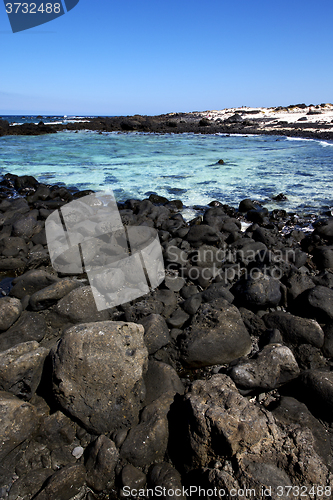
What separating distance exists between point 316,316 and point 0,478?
3.70m

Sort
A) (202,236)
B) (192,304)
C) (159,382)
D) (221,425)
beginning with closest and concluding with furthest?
(221,425), (159,382), (192,304), (202,236)

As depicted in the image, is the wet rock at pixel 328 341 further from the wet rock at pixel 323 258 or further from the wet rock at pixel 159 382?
the wet rock at pixel 323 258

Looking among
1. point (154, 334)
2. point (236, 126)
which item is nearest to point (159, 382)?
point (154, 334)

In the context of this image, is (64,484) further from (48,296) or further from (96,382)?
(48,296)

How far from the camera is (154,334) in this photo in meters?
3.33

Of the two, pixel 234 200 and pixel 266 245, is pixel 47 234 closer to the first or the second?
pixel 266 245

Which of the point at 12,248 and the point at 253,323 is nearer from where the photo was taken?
the point at 253,323

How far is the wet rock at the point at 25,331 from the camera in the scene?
345 cm

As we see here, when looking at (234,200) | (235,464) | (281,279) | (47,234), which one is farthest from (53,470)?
(234,200)

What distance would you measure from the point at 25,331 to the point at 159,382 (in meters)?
1.79

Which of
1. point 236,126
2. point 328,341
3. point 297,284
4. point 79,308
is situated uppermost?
point 236,126

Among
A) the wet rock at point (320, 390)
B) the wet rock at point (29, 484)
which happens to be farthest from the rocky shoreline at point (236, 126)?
the wet rock at point (29, 484)

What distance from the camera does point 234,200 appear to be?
10.0 meters

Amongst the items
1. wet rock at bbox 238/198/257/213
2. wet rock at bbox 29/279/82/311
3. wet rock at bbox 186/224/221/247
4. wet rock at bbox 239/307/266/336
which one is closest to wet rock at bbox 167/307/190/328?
wet rock at bbox 239/307/266/336
